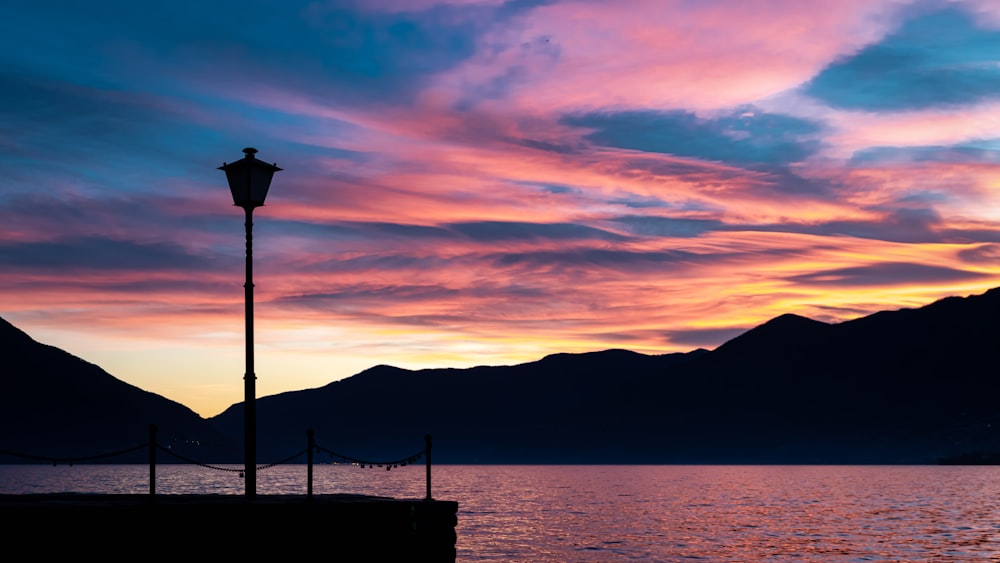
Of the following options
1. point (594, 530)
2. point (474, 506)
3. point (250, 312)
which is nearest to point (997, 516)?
point (594, 530)

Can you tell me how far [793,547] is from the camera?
226 feet

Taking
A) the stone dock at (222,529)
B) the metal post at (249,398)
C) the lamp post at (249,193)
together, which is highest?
the lamp post at (249,193)

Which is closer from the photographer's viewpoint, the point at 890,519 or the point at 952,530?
the point at 952,530

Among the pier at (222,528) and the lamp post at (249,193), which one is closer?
the pier at (222,528)

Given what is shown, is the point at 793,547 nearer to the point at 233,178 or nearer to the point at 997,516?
the point at 997,516

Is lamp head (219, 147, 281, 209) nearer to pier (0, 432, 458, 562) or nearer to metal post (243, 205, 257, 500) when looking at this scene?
metal post (243, 205, 257, 500)

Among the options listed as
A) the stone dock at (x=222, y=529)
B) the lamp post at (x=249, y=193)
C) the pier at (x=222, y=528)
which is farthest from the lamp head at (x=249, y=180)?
the stone dock at (x=222, y=529)

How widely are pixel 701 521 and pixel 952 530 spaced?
68.4 feet

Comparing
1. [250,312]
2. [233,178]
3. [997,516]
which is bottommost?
[997,516]

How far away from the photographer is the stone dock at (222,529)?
18703 mm

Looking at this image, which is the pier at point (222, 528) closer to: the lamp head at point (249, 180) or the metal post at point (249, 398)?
the metal post at point (249, 398)

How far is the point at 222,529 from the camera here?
19.8 meters

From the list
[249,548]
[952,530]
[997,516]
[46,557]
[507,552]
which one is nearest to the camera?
[46,557]

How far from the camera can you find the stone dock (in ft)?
61.4
